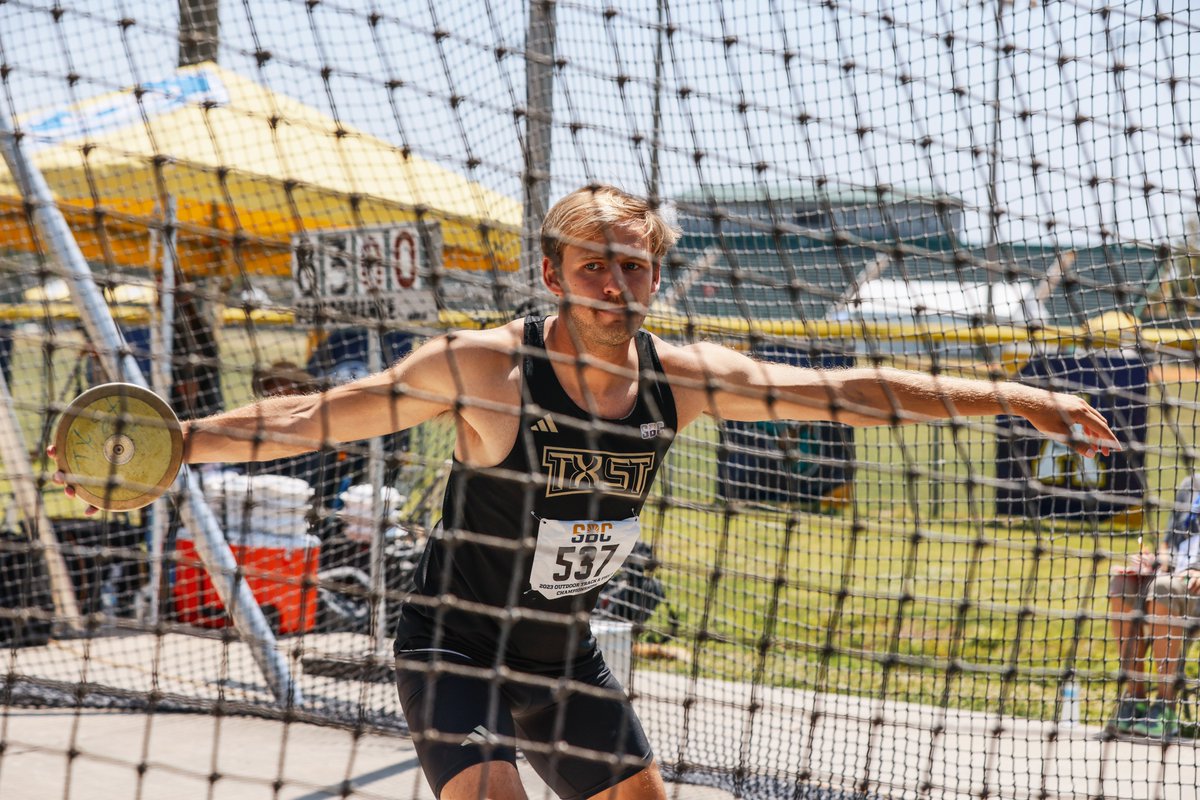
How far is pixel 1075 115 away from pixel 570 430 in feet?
7.44

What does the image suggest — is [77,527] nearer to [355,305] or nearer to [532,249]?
[355,305]

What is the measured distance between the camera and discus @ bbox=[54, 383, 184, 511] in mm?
2330

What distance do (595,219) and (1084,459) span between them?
4394mm

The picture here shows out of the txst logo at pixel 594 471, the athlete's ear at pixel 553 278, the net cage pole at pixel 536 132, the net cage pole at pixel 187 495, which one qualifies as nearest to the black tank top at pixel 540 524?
the txst logo at pixel 594 471

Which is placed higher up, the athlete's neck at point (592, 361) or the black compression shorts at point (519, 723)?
the athlete's neck at point (592, 361)

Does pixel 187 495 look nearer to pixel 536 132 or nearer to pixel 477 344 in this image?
pixel 536 132

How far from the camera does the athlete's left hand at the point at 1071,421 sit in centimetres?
270

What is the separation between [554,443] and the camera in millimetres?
2525

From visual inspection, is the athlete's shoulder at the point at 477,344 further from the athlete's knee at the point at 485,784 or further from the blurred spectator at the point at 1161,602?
the blurred spectator at the point at 1161,602

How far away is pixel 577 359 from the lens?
253cm

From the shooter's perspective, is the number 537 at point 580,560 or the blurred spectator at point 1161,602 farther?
the blurred spectator at point 1161,602

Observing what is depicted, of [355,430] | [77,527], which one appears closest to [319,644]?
[77,527]

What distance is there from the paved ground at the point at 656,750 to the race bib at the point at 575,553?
1337 mm

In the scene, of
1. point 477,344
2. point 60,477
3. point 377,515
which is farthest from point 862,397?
point 377,515
